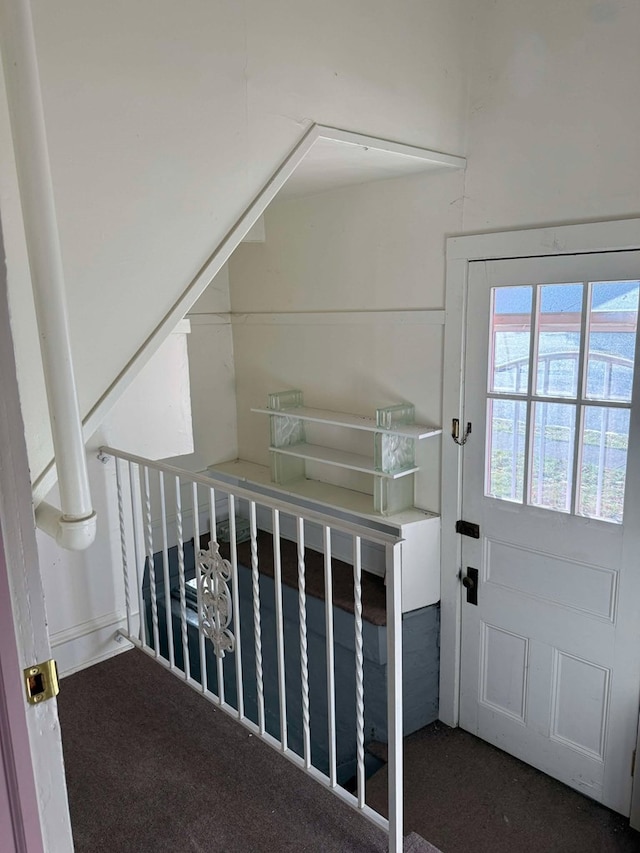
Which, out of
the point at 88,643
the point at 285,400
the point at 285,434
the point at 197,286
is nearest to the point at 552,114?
the point at 197,286

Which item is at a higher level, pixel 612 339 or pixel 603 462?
pixel 612 339

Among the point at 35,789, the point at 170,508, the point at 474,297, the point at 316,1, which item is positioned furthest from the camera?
the point at 170,508

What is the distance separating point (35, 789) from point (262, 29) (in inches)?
70.0

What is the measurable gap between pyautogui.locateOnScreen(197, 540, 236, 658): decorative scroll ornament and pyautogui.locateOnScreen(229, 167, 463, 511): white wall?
4.01ft

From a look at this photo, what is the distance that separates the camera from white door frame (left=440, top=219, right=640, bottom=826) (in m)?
2.28

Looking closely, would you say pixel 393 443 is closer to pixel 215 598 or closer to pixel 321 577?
pixel 321 577

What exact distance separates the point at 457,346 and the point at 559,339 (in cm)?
42

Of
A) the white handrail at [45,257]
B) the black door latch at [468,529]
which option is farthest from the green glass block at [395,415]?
the white handrail at [45,257]

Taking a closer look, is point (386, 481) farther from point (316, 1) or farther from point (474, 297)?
point (316, 1)

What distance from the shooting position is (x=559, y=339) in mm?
2451

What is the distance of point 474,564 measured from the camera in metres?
2.83

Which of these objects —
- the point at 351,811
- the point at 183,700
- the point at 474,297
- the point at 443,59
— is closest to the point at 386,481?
the point at 474,297

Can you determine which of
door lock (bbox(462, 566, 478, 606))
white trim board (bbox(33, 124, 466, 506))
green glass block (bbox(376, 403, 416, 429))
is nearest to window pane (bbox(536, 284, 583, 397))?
green glass block (bbox(376, 403, 416, 429))

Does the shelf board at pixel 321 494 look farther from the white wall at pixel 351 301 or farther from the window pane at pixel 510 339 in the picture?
the window pane at pixel 510 339
